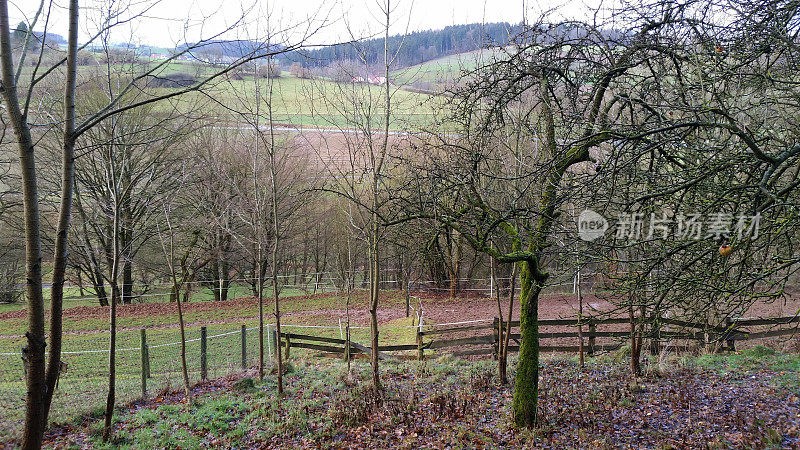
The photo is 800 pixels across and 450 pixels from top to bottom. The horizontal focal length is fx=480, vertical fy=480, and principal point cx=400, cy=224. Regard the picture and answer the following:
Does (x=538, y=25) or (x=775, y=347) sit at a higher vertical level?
(x=538, y=25)

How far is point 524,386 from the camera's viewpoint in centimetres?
616

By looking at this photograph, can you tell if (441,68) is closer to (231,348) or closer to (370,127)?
(370,127)

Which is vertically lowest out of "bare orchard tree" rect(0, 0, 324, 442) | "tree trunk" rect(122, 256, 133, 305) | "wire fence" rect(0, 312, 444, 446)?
"wire fence" rect(0, 312, 444, 446)

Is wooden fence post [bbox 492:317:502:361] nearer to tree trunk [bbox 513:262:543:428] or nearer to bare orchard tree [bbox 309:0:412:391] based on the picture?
bare orchard tree [bbox 309:0:412:391]

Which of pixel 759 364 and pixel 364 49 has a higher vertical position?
pixel 364 49

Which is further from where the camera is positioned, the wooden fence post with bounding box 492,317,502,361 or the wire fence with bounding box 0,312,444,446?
the wooden fence post with bounding box 492,317,502,361

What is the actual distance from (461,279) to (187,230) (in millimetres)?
12146

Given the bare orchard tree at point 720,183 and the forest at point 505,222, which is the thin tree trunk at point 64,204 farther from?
the bare orchard tree at point 720,183

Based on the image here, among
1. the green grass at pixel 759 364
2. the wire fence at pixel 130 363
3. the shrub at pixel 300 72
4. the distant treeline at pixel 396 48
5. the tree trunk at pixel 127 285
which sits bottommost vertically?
the wire fence at pixel 130 363

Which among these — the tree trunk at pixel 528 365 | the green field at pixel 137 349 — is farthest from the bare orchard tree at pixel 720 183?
the green field at pixel 137 349

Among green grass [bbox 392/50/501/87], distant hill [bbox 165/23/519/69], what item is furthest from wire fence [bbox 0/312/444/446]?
green grass [bbox 392/50/501/87]

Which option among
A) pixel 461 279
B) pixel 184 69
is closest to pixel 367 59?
pixel 184 69

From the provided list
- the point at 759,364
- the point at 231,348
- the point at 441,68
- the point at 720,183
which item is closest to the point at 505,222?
the point at 720,183

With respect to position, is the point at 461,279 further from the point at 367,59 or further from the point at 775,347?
the point at 367,59
